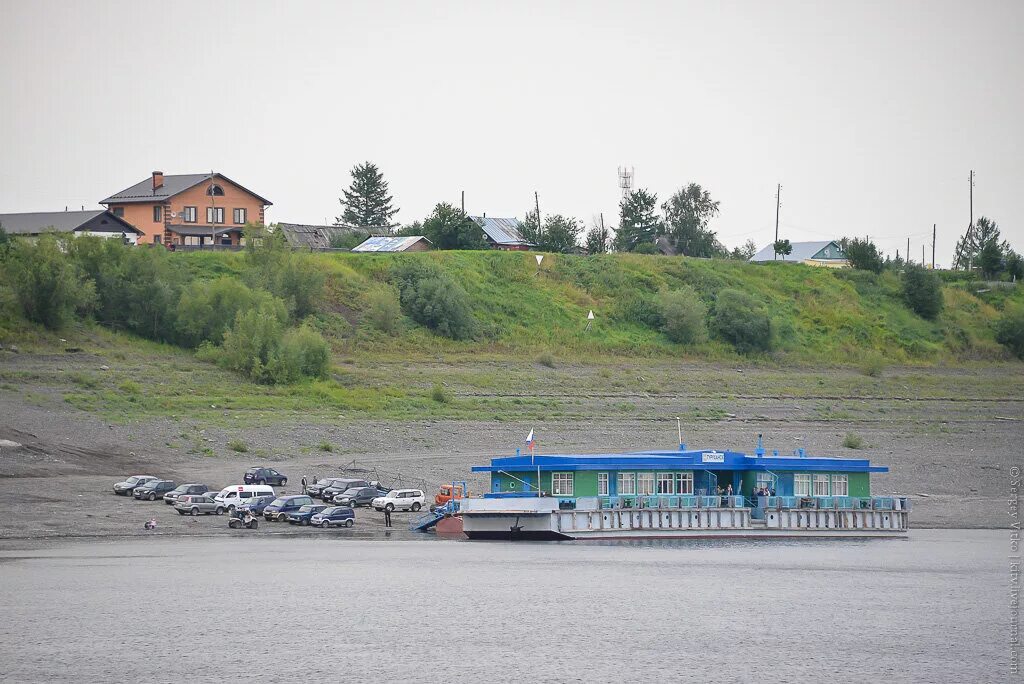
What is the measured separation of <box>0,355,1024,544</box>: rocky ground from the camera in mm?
61188

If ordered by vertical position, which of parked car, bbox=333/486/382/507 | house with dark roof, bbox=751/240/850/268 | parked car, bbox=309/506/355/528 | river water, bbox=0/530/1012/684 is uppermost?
house with dark roof, bbox=751/240/850/268

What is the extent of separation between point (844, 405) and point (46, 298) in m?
52.2

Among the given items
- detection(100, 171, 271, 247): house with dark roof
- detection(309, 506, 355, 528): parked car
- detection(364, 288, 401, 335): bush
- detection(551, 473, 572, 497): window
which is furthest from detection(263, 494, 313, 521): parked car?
detection(100, 171, 271, 247): house with dark roof

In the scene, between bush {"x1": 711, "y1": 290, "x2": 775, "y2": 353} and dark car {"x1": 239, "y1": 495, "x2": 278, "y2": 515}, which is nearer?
dark car {"x1": 239, "y1": 495, "x2": 278, "y2": 515}

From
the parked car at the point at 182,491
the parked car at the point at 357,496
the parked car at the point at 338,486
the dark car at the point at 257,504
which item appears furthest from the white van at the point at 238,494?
the parked car at the point at 357,496

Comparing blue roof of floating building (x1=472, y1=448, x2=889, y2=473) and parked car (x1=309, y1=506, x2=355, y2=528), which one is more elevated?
blue roof of floating building (x1=472, y1=448, x2=889, y2=473)

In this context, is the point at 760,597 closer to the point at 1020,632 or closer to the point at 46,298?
the point at 1020,632

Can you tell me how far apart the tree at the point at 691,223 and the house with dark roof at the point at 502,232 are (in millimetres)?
19663

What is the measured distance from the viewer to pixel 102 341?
92.3 meters

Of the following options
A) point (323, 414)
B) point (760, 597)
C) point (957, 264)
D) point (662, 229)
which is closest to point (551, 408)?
point (323, 414)

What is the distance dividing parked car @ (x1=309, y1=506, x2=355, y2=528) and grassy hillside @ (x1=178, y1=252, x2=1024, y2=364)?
37681 millimetres

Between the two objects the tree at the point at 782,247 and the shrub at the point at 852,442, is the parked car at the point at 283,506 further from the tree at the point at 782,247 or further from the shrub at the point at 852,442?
the tree at the point at 782,247

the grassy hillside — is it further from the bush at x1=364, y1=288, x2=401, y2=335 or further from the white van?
the white van

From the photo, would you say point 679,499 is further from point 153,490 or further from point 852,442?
point 153,490
